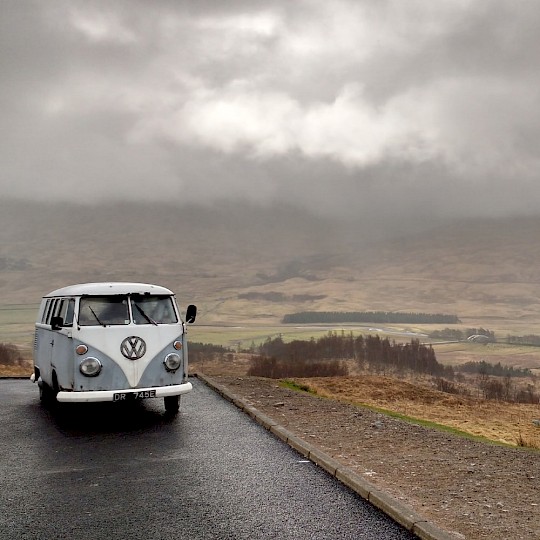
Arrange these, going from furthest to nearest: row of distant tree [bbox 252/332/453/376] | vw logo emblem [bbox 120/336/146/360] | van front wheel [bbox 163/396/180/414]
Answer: row of distant tree [bbox 252/332/453/376], van front wheel [bbox 163/396/180/414], vw logo emblem [bbox 120/336/146/360]

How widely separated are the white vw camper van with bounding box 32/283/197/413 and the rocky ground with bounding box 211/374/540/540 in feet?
10.1

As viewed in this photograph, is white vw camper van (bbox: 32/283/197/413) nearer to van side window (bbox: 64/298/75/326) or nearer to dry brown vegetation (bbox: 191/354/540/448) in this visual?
van side window (bbox: 64/298/75/326)

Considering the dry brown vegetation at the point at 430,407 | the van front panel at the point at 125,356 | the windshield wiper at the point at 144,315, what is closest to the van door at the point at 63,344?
the van front panel at the point at 125,356

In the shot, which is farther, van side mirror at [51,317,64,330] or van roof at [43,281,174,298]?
van roof at [43,281,174,298]

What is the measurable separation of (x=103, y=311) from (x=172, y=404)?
3.01 metres

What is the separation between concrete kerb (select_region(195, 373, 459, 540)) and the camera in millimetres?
6656

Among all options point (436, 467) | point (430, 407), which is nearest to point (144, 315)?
point (436, 467)

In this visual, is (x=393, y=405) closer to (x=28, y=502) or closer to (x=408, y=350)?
(x=28, y=502)

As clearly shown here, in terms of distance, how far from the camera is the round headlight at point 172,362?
13.6m

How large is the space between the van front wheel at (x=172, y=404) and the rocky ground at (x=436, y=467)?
2.19 meters

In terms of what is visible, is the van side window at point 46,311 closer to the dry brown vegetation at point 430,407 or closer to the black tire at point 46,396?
the black tire at point 46,396

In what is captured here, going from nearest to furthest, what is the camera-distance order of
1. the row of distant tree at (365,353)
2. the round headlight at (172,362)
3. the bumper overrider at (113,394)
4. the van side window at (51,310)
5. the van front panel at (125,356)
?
1. the bumper overrider at (113,394)
2. the van front panel at (125,356)
3. the round headlight at (172,362)
4. the van side window at (51,310)
5. the row of distant tree at (365,353)

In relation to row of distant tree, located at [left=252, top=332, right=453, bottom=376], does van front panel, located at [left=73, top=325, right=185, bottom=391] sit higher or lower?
higher

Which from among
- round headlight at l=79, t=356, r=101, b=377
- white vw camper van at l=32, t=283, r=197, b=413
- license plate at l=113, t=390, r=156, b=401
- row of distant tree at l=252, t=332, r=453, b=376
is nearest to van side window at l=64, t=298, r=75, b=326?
white vw camper van at l=32, t=283, r=197, b=413
